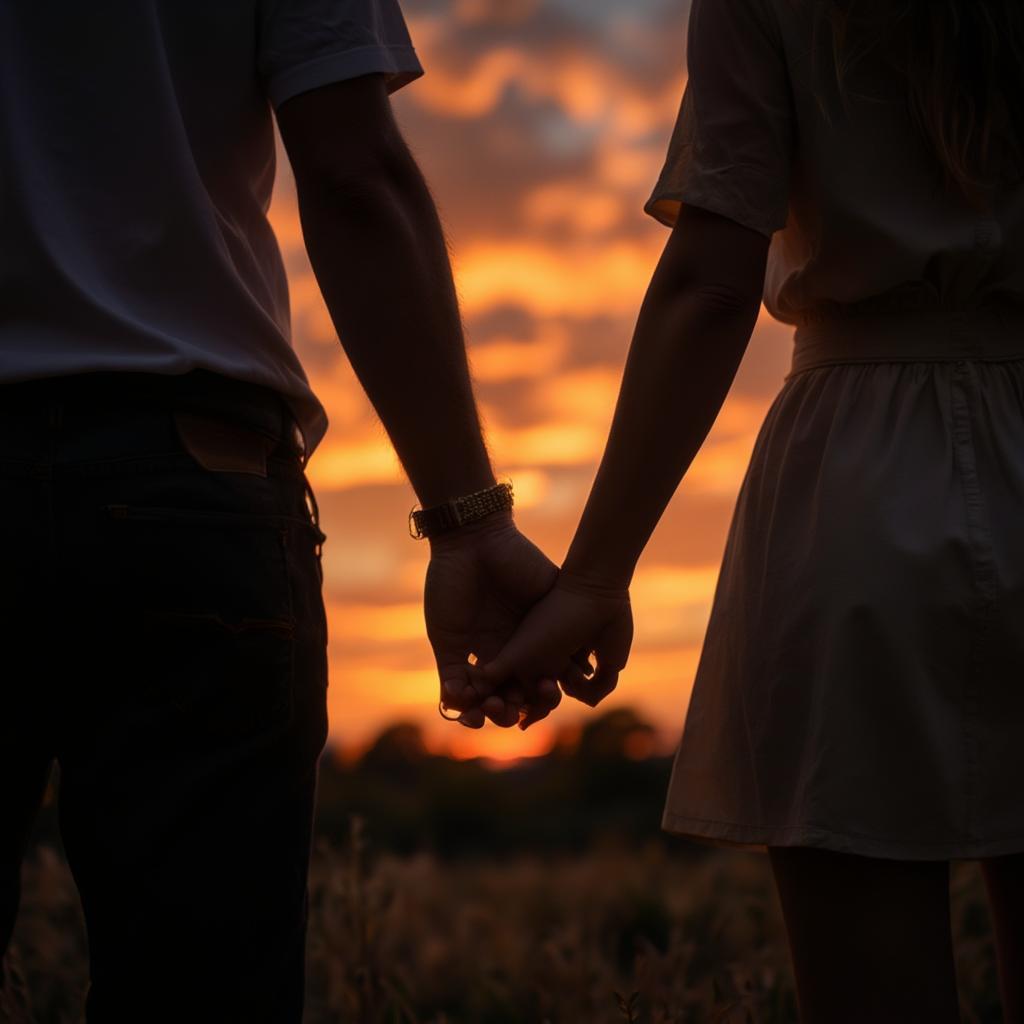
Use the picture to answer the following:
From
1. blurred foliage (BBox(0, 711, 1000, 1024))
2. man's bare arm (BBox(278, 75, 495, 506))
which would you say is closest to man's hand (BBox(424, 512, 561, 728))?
man's bare arm (BBox(278, 75, 495, 506))

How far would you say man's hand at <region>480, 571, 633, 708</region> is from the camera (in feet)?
7.86

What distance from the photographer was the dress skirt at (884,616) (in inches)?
74.6

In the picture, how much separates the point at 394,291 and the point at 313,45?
1.15ft

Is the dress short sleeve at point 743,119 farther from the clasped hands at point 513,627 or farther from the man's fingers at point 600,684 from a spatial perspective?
the man's fingers at point 600,684

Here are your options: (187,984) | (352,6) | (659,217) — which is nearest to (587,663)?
(659,217)

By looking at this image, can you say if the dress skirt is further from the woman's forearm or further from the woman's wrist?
the woman's wrist

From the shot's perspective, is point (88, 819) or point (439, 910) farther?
point (439, 910)

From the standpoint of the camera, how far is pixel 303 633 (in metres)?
1.78

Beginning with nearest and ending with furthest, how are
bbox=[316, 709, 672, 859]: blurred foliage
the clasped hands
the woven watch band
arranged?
the woven watch band → the clasped hands → bbox=[316, 709, 672, 859]: blurred foliage

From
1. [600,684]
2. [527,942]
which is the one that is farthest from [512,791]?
[600,684]

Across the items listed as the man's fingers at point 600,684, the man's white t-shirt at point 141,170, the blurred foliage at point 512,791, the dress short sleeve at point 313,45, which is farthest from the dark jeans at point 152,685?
the blurred foliage at point 512,791

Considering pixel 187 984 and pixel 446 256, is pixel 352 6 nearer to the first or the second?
pixel 446 256

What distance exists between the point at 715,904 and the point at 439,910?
1.40 m

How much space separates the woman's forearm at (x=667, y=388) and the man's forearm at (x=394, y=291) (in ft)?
0.94
